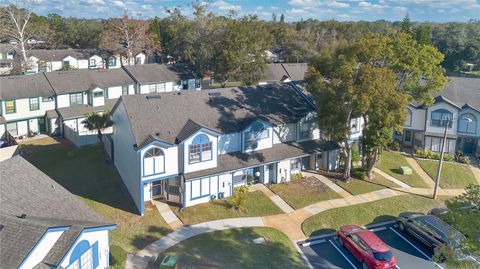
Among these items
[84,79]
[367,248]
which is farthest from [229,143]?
[84,79]

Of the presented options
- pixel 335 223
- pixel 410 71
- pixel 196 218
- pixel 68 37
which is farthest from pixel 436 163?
pixel 68 37

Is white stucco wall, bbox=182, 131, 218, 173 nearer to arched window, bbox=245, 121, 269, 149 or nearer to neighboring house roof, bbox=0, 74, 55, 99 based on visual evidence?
arched window, bbox=245, 121, 269, 149

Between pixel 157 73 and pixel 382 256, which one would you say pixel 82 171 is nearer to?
pixel 382 256

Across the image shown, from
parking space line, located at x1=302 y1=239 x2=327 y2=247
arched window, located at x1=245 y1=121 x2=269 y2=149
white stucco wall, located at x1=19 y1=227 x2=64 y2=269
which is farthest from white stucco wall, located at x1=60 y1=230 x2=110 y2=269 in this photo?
arched window, located at x1=245 y1=121 x2=269 y2=149

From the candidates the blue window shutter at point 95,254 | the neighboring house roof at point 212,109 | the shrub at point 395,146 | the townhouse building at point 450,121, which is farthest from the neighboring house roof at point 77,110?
the townhouse building at point 450,121

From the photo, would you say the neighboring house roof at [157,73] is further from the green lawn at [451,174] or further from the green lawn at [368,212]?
the green lawn at [451,174]

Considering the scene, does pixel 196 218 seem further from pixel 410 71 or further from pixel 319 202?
pixel 410 71

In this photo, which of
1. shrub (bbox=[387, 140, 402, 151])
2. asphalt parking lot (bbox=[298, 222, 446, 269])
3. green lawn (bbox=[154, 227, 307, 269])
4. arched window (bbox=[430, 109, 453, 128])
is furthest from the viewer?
shrub (bbox=[387, 140, 402, 151])

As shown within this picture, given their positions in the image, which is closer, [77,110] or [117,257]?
[117,257]
